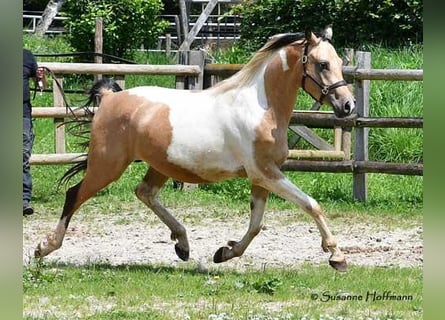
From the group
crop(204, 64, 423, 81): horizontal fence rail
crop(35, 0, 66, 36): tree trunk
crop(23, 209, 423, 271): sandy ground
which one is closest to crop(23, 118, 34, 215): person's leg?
crop(23, 209, 423, 271): sandy ground

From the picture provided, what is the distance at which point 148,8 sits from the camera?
2116 centimetres

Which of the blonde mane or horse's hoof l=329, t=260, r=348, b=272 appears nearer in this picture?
horse's hoof l=329, t=260, r=348, b=272

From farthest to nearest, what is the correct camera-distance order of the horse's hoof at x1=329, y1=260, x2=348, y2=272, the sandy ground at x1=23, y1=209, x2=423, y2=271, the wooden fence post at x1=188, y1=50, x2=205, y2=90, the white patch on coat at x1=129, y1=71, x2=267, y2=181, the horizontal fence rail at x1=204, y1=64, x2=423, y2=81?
the wooden fence post at x1=188, y1=50, x2=205, y2=90 → the horizontal fence rail at x1=204, y1=64, x2=423, y2=81 → the sandy ground at x1=23, y1=209, x2=423, y2=271 → the white patch on coat at x1=129, y1=71, x2=267, y2=181 → the horse's hoof at x1=329, y1=260, x2=348, y2=272

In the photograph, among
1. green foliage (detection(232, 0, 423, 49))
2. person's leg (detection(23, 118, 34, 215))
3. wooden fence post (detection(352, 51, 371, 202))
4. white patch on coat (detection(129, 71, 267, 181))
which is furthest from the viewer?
green foliage (detection(232, 0, 423, 49))

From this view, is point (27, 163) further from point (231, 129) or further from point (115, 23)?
point (115, 23)

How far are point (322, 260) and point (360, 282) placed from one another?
1.16 metres

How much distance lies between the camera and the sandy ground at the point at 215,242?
680 centimetres

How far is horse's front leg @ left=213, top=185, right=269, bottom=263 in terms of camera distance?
6141 mm

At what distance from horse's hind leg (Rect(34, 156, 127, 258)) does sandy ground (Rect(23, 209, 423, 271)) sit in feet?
0.76

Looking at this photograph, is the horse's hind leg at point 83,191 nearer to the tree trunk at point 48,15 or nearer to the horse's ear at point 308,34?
the horse's ear at point 308,34

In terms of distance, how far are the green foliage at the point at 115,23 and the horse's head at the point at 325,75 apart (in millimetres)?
13559

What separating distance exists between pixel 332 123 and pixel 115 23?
11426 millimetres

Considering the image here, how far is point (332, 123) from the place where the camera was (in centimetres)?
984

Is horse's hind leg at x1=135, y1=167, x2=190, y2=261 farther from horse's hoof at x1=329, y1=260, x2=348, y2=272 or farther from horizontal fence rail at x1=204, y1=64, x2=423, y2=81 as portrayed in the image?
horizontal fence rail at x1=204, y1=64, x2=423, y2=81
